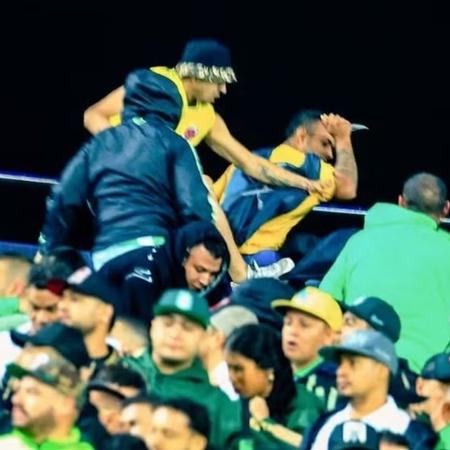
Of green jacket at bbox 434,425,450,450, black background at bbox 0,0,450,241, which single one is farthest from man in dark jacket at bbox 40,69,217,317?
black background at bbox 0,0,450,241

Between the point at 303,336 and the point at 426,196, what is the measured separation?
1114 millimetres

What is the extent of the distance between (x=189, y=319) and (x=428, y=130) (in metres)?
5.86

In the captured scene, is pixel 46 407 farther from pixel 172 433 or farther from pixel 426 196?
pixel 426 196

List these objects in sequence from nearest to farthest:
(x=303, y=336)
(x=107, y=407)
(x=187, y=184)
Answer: (x=107, y=407)
(x=303, y=336)
(x=187, y=184)

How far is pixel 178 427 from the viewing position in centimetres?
927

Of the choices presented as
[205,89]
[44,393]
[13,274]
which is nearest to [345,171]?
[205,89]

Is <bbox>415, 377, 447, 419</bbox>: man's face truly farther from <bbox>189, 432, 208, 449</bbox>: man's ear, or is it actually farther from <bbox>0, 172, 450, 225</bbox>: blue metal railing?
<bbox>0, 172, 450, 225</bbox>: blue metal railing

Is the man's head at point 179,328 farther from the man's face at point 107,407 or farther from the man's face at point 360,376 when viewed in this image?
the man's face at point 360,376

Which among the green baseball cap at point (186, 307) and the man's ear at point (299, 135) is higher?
the green baseball cap at point (186, 307)

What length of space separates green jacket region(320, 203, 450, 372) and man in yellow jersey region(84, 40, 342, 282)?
932 mm

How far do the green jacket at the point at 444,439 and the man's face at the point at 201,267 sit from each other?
5.08 ft

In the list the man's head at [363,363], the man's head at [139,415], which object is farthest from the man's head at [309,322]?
the man's head at [139,415]

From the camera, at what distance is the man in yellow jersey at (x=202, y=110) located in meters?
11.8

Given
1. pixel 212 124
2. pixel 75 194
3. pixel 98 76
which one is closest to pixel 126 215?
pixel 75 194
